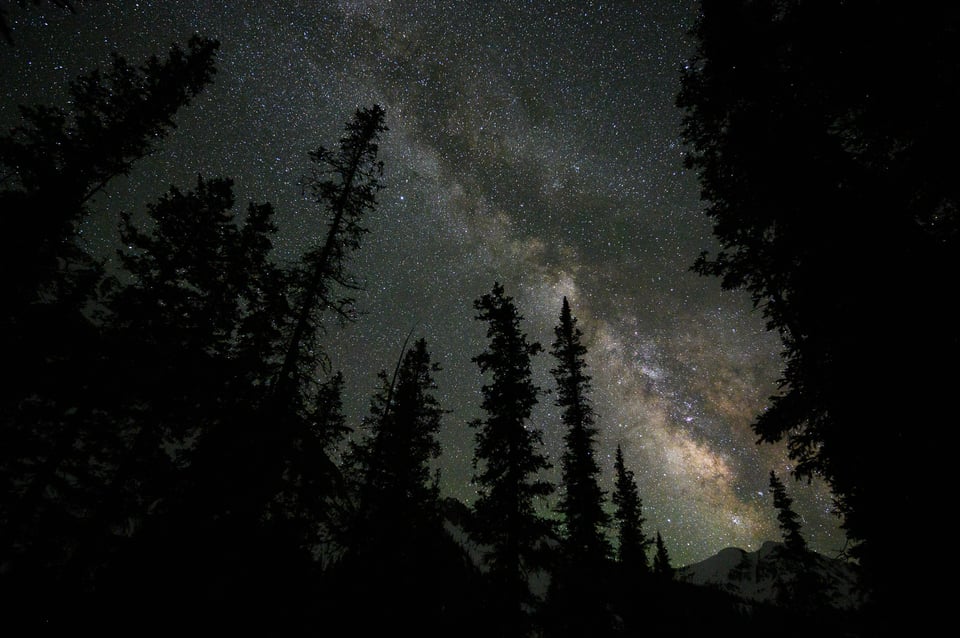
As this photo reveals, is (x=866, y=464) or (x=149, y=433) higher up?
(x=149, y=433)

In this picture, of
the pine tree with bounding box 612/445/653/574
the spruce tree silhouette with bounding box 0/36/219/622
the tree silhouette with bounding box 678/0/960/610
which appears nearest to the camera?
the tree silhouette with bounding box 678/0/960/610

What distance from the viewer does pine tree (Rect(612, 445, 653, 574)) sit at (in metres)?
30.2

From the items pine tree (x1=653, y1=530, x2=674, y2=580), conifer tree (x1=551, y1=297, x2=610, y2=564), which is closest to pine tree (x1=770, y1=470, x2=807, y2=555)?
pine tree (x1=653, y1=530, x2=674, y2=580)

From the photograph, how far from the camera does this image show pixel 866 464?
481cm

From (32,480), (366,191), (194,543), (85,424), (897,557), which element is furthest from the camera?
(366,191)

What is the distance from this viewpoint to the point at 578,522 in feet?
57.0

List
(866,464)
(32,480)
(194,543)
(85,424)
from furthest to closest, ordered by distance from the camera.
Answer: (85,424) < (32,480) < (194,543) < (866,464)

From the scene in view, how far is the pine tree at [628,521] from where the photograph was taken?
30250 mm

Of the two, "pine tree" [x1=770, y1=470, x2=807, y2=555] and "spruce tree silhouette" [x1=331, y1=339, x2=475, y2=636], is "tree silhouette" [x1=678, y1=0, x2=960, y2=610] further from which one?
"pine tree" [x1=770, y1=470, x2=807, y2=555]

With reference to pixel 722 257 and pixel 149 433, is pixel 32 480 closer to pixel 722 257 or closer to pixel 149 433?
pixel 149 433

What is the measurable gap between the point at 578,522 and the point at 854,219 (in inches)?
655

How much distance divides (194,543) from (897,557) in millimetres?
11449

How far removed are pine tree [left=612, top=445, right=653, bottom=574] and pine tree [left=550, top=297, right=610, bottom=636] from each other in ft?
43.4

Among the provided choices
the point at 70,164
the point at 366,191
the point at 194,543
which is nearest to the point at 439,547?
the point at 194,543
